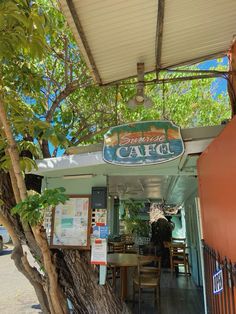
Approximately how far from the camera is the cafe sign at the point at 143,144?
12.8ft

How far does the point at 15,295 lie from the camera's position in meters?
7.81

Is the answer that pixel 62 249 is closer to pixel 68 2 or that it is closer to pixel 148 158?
pixel 148 158

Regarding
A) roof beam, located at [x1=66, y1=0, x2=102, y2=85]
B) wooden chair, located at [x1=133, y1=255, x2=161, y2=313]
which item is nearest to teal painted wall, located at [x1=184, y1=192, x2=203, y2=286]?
wooden chair, located at [x1=133, y1=255, x2=161, y2=313]

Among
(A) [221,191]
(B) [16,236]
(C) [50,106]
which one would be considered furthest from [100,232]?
(C) [50,106]

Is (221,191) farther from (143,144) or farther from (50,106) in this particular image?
(50,106)

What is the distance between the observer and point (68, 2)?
105 inches

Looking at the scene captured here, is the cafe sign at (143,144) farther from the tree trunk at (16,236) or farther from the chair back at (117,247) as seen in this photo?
the chair back at (117,247)

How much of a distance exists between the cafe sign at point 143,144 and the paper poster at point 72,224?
1080 mm

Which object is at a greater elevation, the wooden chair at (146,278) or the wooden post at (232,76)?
the wooden post at (232,76)

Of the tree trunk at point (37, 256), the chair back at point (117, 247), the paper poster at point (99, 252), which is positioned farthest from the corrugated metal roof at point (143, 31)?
the chair back at point (117, 247)

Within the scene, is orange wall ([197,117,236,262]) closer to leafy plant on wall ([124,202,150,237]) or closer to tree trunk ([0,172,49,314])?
tree trunk ([0,172,49,314])

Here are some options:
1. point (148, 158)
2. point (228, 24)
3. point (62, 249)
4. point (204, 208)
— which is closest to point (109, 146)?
point (148, 158)

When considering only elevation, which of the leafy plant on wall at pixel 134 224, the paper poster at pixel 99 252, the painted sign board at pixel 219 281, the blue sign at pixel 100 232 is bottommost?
the painted sign board at pixel 219 281

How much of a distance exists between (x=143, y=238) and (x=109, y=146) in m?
10.9
